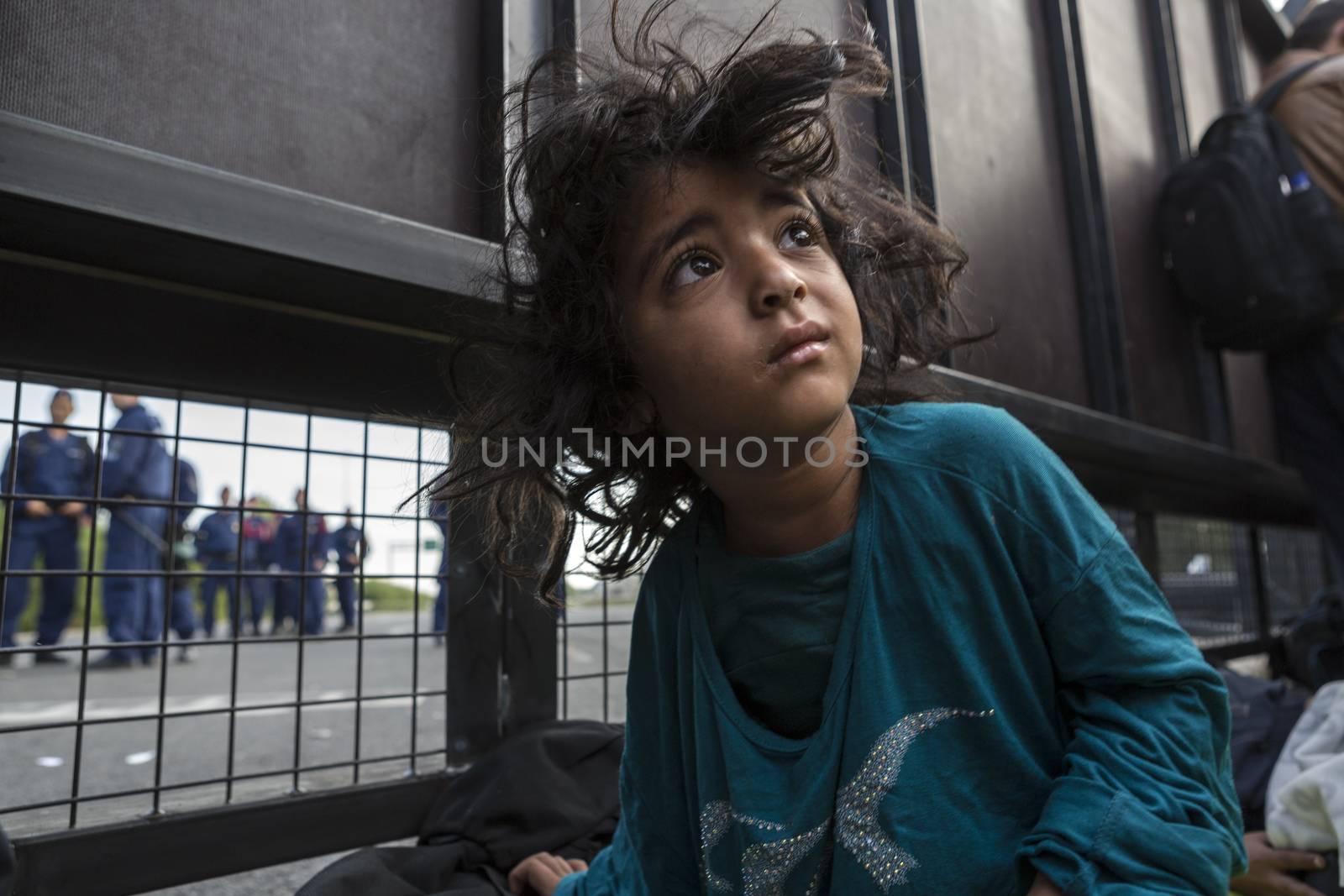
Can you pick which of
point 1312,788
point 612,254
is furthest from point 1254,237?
point 612,254

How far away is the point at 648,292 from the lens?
42.4 inches

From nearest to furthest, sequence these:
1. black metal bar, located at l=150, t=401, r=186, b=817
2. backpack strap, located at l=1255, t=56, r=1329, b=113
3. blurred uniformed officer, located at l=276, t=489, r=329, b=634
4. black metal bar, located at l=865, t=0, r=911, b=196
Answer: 1. black metal bar, located at l=150, t=401, r=186, b=817
2. blurred uniformed officer, located at l=276, t=489, r=329, b=634
3. black metal bar, located at l=865, t=0, r=911, b=196
4. backpack strap, located at l=1255, t=56, r=1329, b=113

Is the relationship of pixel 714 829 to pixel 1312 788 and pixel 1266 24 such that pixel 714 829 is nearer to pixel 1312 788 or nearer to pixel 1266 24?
pixel 1312 788

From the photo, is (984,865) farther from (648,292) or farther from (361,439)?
(361,439)

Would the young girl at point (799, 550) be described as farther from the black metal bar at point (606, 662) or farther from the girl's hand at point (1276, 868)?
the girl's hand at point (1276, 868)

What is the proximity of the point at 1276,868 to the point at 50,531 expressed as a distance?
18.2 feet

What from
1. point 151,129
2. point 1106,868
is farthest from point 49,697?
point 1106,868

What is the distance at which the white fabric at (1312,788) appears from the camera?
61.7 inches

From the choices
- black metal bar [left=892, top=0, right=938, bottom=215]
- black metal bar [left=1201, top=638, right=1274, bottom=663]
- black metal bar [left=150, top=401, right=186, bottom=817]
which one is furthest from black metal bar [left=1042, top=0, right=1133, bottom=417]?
black metal bar [left=150, top=401, right=186, bottom=817]

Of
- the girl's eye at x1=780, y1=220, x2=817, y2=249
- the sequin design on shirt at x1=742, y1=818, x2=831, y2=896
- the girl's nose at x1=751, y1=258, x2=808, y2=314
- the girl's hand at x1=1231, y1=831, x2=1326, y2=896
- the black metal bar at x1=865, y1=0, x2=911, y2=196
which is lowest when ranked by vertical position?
the girl's hand at x1=1231, y1=831, x2=1326, y2=896

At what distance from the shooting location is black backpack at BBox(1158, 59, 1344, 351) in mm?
2967

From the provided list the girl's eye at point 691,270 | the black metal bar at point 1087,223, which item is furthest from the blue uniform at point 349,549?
the black metal bar at point 1087,223

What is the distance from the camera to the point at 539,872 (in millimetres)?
1445

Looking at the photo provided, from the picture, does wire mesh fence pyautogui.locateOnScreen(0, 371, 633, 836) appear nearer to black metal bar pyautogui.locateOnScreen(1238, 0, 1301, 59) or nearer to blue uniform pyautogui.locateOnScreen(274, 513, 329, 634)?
blue uniform pyautogui.locateOnScreen(274, 513, 329, 634)
